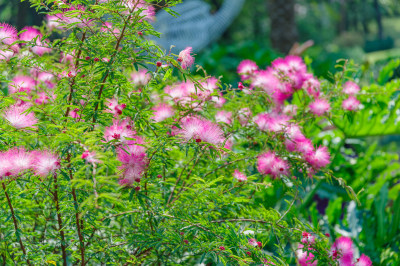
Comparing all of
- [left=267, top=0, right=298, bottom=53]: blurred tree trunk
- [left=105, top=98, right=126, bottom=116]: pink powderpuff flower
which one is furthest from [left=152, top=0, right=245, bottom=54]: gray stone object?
[left=105, top=98, right=126, bottom=116]: pink powderpuff flower

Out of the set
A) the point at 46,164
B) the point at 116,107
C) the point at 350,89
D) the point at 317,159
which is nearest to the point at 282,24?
the point at 350,89

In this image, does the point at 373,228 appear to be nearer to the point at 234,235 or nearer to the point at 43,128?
the point at 234,235

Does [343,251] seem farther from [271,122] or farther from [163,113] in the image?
[163,113]

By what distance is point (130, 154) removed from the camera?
1.16 m

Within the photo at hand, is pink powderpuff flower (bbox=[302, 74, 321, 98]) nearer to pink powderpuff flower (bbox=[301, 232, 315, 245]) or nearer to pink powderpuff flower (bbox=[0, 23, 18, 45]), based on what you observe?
pink powderpuff flower (bbox=[301, 232, 315, 245])

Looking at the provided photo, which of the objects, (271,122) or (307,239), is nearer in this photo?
(307,239)

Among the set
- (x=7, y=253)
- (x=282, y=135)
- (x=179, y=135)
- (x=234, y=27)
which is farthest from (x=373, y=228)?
(x=234, y=27)

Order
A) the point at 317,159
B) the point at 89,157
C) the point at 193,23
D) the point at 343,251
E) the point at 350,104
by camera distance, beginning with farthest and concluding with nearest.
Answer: the point at 193,23 → the point at 350,104 → the point at 317,159 → the point at 343,251 → the point at 89,157

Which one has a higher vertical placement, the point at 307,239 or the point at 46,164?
the point at 46,164

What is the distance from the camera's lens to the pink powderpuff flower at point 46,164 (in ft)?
3.50

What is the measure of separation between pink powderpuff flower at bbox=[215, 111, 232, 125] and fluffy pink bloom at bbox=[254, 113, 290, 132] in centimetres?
10

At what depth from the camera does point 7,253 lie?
1.46 metres

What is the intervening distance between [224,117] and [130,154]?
0.60 metres

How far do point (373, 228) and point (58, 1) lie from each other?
2235mm
